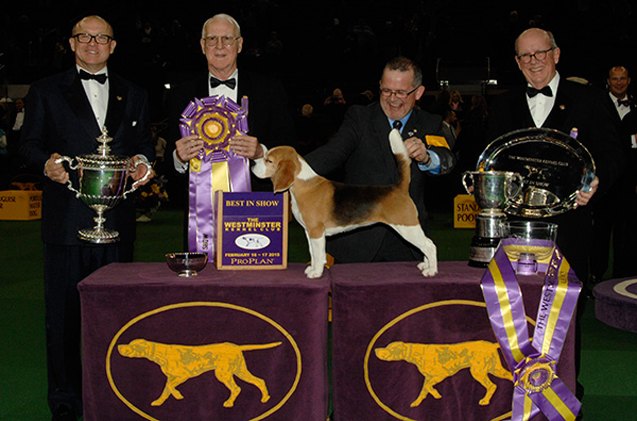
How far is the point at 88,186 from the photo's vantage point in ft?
10.7

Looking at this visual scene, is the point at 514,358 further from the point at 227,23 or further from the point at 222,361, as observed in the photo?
the point at 227,23

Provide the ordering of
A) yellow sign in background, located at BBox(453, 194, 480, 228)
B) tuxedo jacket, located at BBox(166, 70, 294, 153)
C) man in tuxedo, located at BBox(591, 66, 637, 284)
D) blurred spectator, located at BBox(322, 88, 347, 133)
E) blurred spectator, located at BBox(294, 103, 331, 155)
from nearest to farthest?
tuxedo jacket, located at BBox(166, 70, 294, 153) → man in tuxedo, located at BBox(591, 66, 637, 284) → yellow sign in background, located at BBox(453, 194, 480, 228) → blurred spectator, located at BBox(322, 88, 347, 133) → blurred spectator, located at BBox(294, 103, 331, 155)

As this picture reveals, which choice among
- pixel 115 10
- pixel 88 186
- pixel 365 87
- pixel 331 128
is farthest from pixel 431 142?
pixel 115 10

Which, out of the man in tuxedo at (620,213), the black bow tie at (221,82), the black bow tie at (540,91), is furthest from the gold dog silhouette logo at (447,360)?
the man in tuxedo at (620,213)

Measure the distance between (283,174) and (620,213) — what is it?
496 centimetres

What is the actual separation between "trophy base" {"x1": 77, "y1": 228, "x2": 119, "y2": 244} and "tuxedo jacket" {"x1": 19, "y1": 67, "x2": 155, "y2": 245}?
0.53 feet

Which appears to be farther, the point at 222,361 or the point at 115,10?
the point at 115,10

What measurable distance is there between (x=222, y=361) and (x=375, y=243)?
1.02 meters

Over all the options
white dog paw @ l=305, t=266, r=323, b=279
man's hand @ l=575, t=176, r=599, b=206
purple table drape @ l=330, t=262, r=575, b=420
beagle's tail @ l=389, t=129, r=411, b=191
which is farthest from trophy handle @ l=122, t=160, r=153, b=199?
man's hand @ l=575, t=176, r=599, b=206

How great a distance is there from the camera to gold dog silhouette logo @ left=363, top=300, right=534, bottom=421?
2955 millimetres

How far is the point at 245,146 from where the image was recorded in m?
3.19

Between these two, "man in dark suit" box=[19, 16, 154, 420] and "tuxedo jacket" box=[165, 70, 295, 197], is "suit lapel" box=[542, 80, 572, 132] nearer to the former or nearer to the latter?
"tuxedo jacket" box=[165, 70, 295, 197]

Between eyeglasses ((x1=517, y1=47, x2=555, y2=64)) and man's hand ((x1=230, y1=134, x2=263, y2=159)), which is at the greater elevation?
eyeglasses ((x1=517, y1=47, x2=555, y2=64))

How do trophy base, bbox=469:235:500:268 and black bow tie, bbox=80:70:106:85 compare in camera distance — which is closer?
trophy base, bbox=469:235:500:268
